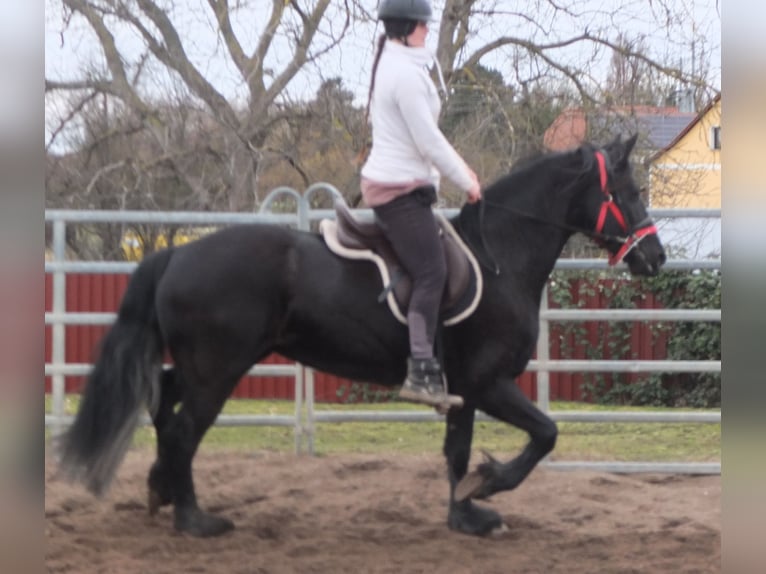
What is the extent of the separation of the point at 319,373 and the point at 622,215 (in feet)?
17.3

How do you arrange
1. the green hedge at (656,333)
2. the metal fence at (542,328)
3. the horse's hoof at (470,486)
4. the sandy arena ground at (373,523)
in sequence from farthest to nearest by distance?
the green hedge at (656,333)
the metal fence at (542,328)
the horse's hoof at (470,486)
the sandy arena ground at (373,523)

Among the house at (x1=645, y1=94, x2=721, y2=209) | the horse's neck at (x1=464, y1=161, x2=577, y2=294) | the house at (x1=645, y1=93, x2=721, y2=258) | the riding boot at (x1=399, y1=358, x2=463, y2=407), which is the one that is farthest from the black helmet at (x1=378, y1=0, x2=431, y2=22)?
the house at (x1=645, y1=94, x2=721, y2=209)

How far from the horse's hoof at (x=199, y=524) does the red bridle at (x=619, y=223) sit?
2711 millimetres

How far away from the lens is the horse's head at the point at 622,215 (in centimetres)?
578

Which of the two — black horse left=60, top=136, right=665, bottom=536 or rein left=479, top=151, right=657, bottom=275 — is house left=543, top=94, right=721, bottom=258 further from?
black horse left=60, top=136, right=665, bottom=536

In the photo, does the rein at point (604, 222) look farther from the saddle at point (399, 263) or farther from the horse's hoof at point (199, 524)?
the horse's hoof at point (199, 524)

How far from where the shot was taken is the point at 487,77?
1450cm

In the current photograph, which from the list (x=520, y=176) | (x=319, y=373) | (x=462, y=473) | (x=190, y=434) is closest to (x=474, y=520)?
(x=462, y=473)

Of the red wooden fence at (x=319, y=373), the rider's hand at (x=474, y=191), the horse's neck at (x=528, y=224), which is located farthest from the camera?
the red wooden fence at (x=319, y=373)

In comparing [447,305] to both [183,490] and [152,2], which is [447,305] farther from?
[152,2]

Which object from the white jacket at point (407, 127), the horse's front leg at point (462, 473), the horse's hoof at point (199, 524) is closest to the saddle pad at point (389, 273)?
the white jacket at point (407, 127)

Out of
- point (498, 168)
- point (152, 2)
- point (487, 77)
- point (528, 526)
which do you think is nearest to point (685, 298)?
point (498, 168)

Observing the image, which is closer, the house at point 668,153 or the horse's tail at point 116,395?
the horse's tail at point 116,395

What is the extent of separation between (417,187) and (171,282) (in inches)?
56.2
